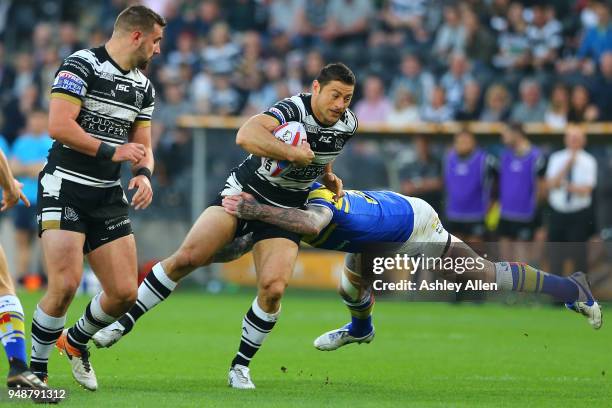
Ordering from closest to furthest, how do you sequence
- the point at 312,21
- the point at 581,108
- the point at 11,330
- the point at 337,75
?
the point at 11,330 → the point at 337,75 → the point at 581,108 → the point at 312,21

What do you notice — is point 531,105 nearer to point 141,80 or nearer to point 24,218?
point 24,218

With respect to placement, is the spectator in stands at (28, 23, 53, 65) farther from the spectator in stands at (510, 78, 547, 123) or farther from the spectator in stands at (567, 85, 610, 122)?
the spectator in stands at (567, 85, 610, 122)

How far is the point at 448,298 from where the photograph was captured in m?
11.2

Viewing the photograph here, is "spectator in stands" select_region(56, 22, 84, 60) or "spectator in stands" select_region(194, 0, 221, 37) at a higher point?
"spectator in stands" select_region(194, 0, 221, 37)

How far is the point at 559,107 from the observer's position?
1784cm

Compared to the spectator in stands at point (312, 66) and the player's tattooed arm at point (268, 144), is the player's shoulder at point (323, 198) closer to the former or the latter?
the player's tattooed arm at point (268, 144)

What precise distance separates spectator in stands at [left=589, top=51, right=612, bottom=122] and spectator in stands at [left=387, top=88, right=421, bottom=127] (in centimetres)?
274

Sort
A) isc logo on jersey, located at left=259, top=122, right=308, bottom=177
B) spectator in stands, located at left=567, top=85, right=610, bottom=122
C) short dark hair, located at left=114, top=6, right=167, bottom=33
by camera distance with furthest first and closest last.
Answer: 1. spectator in stands, located at left=567, top=85, right=610, bottom=122
2. isc logo on jersey, located at left=259, top=122, right=308, bottom=177
3. short dark hair, located at left=114, top=6, right=167, bottom=33

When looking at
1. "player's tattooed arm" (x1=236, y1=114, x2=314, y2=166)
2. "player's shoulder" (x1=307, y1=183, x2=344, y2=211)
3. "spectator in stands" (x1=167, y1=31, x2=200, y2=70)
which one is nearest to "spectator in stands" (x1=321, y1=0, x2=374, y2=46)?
"spectator in stands" (x1=167, y1=31, x2=200, y2=70)

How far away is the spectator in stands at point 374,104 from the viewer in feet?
63.1

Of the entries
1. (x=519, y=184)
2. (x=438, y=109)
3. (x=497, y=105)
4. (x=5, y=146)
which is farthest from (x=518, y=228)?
(x=5, y=146)

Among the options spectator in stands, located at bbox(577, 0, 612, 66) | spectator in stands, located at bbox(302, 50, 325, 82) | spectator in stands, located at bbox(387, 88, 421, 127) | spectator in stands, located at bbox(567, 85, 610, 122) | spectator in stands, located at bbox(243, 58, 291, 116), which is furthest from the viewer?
spectator in stands, located at bbox(243, 58, 291, 116)

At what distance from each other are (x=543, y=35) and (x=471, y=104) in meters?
2.07

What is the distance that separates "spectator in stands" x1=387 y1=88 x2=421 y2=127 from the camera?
18953 millimetres
